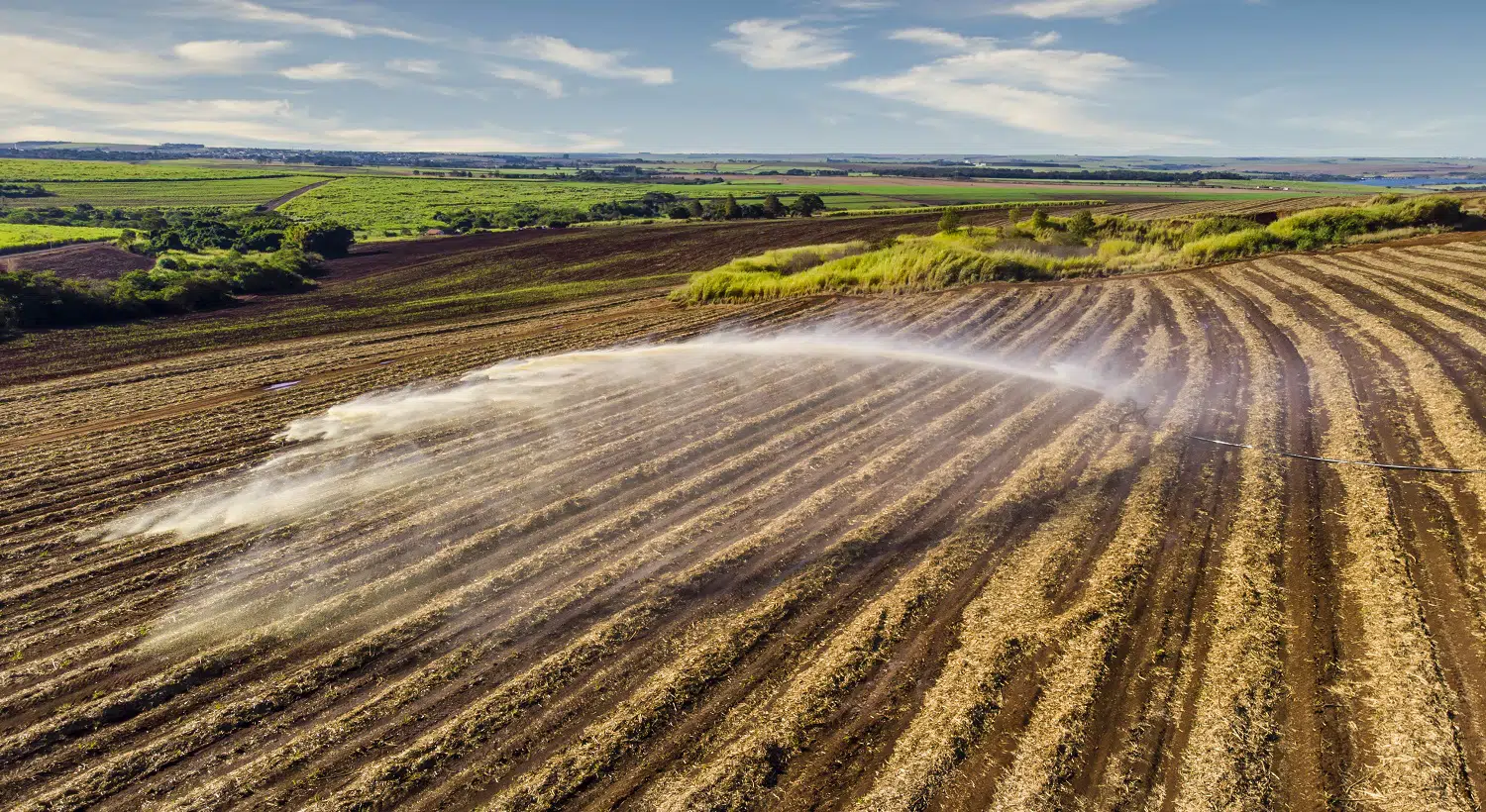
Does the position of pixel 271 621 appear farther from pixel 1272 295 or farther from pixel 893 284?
pixel 1272 295

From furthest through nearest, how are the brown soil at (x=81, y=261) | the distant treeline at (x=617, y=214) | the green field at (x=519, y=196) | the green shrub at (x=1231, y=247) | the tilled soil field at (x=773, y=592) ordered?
1. the green field at (x=519, y=196)
2. the distant treeline at (x=617, y=214)
3. the brown soil at (x=81, y=261)
4. the green shrub at (x=1231, y=247)
5. the tilled soil field at (x=773, y=592)

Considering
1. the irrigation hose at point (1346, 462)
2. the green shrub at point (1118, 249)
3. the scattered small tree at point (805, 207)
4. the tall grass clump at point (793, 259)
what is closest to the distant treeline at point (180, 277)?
the tall grass clump at point (793, 259)

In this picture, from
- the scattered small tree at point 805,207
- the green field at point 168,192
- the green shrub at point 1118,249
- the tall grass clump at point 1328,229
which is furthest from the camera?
the green field at point 168,192

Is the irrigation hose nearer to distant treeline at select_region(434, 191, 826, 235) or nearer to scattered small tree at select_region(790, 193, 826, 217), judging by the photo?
distant treeline at select_region(434, 191, 826, 235)

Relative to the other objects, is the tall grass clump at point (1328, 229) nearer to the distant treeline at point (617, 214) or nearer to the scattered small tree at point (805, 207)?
the distant treeline at point (617, 214)

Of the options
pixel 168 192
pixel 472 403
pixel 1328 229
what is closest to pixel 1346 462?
pixel 472 403

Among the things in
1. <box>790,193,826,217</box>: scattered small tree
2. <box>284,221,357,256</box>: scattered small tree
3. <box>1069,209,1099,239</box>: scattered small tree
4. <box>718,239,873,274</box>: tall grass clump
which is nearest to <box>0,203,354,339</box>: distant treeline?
<box>284,221,357,256</box>: scattered small tree

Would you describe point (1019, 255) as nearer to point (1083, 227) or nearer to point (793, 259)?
point (793, 259)
